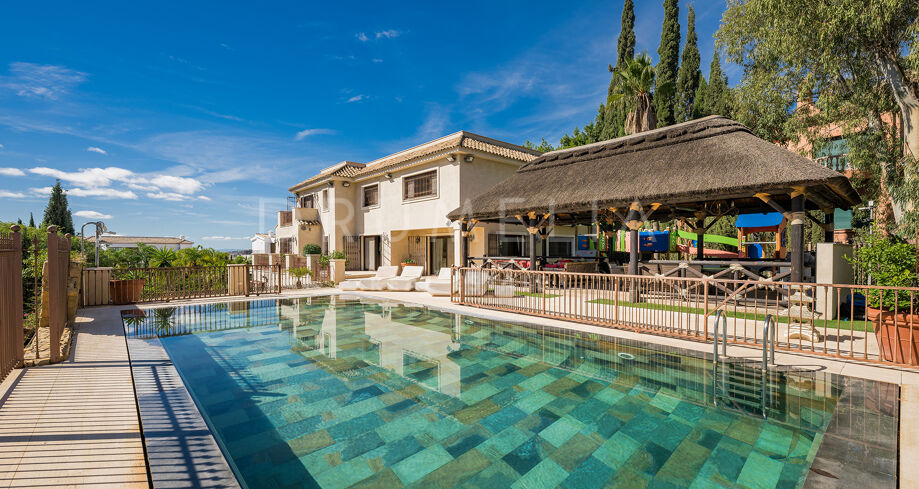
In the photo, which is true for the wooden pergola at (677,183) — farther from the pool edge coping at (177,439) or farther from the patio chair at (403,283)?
the pool edge coping at (177,439)

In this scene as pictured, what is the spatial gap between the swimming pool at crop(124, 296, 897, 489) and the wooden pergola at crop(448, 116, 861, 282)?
5036mm

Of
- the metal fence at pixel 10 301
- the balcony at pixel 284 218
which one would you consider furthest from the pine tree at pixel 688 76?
the metal fence at pixel 10 301

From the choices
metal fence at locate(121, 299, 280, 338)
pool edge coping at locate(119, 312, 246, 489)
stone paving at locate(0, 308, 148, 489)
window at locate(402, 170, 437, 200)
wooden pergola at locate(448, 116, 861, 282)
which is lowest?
metal fence at locate(121, 299, 280, 338)

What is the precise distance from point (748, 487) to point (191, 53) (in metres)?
24.6

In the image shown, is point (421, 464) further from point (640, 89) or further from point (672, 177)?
point (640, 89)

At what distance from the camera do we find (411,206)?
21094 millimetres

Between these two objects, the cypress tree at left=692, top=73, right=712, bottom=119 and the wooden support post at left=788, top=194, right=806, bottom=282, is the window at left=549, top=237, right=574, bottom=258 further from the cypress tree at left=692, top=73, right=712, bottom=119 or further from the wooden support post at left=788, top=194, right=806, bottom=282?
the cypress tree at left=692, top=73, right=712, bottom=119

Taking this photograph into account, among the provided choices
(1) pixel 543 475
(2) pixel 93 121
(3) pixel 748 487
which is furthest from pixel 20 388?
(2) pixel 93 121

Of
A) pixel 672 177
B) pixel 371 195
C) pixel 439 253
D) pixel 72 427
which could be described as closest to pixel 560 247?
pixel 439 253

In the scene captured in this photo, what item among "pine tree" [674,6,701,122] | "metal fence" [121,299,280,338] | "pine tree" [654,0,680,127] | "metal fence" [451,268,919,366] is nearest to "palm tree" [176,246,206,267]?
"metal fence" [121,299,280,338]

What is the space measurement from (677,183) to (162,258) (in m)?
18.1

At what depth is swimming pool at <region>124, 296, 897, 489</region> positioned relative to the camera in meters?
3.26

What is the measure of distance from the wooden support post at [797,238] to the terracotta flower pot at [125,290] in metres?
18.2

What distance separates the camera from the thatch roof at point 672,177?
9.02m
